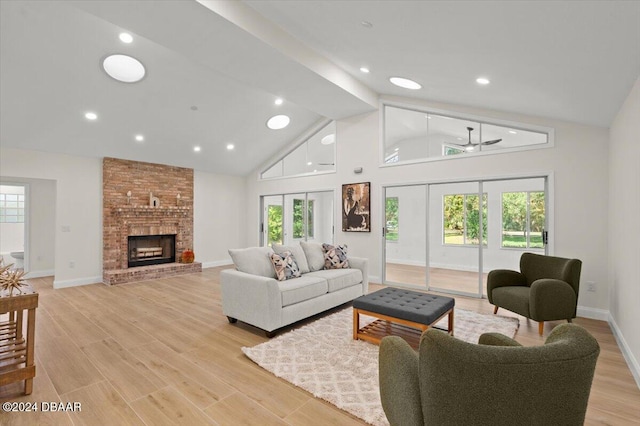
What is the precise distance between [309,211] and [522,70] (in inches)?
210

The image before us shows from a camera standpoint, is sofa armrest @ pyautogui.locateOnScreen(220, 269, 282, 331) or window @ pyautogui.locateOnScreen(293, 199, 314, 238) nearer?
sofa armrest @ pyautogui.locateOnScreen(220, 269, 282, 331)

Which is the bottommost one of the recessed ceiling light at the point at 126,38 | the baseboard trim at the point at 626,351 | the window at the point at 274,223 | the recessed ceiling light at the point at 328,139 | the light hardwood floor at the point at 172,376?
the light hardwood floor at the point at 172,376

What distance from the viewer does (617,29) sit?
2092mm

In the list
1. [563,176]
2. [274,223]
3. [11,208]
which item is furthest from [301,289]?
[11,208]

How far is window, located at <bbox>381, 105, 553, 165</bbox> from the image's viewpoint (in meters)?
4.87

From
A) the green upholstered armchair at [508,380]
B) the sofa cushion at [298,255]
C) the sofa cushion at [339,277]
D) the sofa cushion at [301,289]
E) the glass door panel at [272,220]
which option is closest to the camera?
the green upholstered armchair at [508,380]

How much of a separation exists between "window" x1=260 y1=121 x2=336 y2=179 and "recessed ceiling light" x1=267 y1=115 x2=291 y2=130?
0.78 meters

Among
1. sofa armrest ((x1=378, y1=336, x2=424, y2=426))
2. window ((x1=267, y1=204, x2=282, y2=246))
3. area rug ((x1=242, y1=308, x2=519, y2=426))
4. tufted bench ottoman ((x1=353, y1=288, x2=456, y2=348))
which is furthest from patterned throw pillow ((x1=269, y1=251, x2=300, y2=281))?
window ((x1=267, y1=204, x2=282, y2=246))

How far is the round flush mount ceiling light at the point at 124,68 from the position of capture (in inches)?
178

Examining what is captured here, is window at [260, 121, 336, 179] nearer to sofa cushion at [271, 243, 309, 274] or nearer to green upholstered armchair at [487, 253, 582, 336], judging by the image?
sofa cushion at [271, 243, 309, 274]

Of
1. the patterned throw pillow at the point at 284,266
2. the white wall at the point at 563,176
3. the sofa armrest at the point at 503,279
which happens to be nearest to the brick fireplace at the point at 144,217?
the patterned throw pillow at the point at 284,266

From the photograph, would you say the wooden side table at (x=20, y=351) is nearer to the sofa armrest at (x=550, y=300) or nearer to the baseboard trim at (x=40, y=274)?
the sofa armrest at (x=550, y=300)

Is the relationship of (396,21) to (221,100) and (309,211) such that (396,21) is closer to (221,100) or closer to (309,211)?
(221,100)

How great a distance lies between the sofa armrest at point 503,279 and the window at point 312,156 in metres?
3.97
